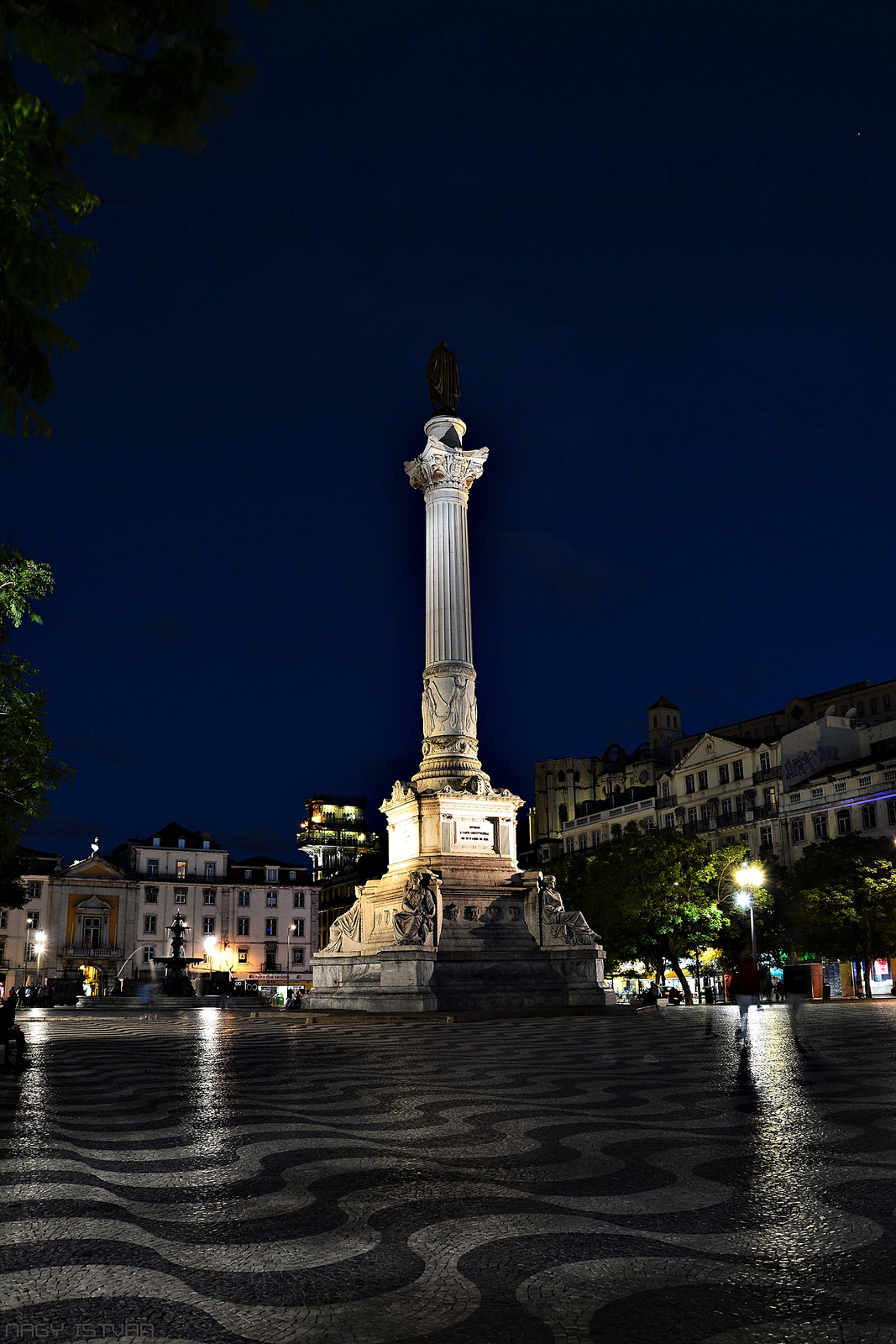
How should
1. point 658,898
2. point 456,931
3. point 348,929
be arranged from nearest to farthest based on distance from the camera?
point 456,931, point 348,929, point 658,898

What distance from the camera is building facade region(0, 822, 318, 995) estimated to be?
290 ft

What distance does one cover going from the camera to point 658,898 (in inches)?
1828

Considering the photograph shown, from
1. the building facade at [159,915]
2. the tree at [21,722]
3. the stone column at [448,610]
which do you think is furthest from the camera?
the building facade at [159,915]

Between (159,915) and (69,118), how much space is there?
94.9 m

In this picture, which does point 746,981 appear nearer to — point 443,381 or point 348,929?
point 348,929

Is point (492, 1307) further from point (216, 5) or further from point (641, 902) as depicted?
point (641, 902)

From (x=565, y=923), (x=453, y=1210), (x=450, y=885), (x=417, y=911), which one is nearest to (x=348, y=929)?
(x=450, y=885)

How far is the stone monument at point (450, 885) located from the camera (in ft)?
94.9

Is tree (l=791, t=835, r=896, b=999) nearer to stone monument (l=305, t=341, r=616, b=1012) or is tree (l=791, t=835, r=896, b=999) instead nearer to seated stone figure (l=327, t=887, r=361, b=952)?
stone monument (l=305, t=341, r=616, b=1012)

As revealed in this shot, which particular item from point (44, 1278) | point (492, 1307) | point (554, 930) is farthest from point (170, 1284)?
point (554, 930)

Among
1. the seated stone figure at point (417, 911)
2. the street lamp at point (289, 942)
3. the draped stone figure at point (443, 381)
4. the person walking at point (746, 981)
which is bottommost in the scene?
the street lamp at point (289, 942)

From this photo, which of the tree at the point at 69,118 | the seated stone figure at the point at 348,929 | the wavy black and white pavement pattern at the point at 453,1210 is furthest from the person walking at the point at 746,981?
the seated stone figure at the point at 348,929

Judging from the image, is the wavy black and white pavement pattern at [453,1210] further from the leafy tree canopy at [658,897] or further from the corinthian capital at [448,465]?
the leafy tree canopy at [658,897]

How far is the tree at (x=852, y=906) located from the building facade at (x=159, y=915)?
53827mm
